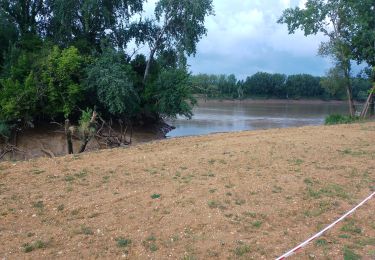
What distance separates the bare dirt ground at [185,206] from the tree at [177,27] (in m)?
15.2

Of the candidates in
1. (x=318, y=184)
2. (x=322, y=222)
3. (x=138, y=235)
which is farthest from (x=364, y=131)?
(x=138, y=235)

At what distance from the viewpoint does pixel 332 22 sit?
93.7 ft

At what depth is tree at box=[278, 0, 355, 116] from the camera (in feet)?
91.0

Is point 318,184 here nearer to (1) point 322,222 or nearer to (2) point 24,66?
(1) point 322,222

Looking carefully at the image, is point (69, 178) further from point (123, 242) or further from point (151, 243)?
point (151, 243)

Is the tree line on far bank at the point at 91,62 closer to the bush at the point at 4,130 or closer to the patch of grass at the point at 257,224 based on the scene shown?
the bush at the point at 4,130

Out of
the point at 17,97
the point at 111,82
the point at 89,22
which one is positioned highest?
the point at 89,22

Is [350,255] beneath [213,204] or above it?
beneath

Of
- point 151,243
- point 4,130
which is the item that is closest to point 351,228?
point 151,243

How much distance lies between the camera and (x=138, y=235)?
17.2ft

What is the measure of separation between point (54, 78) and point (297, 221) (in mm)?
16848

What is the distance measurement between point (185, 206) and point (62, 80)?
15.9 meters

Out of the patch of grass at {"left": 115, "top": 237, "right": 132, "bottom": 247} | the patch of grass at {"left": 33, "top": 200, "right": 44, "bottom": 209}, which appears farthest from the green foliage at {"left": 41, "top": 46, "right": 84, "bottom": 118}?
the patch of grass at {"left": 115, "top": 237, "right": 132, "bottom": 247}

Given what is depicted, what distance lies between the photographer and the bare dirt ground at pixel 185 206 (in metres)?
4.95
